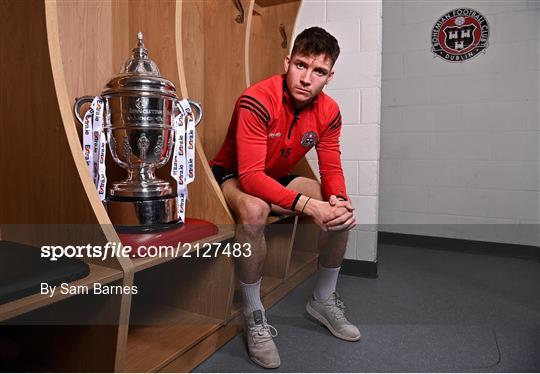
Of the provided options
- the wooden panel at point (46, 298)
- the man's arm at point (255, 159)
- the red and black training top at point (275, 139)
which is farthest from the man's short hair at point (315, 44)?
the wooden panel at point (46, 298)

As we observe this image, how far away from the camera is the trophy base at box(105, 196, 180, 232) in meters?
1.08

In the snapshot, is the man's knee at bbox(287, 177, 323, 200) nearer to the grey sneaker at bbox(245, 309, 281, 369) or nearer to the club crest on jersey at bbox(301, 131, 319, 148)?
the club crest on jersey at bbox(301, 131, 319, 148)

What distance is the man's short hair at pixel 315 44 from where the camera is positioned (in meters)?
1.41

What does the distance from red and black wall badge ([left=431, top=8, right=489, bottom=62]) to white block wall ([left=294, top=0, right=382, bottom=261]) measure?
2.71 feet

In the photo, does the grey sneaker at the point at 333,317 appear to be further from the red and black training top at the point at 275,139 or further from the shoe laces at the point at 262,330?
the red and black training top at the point at 275,139

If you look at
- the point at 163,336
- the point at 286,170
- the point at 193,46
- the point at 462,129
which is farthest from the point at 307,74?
the point at 462,129

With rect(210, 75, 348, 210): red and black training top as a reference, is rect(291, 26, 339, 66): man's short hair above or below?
above

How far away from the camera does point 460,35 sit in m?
2.63

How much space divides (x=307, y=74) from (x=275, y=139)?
0.84 feet

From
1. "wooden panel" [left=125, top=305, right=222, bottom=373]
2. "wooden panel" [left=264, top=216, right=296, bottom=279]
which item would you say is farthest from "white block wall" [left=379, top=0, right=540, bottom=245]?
"wooden panel" [left=125, top=305, right=222, bottom=373]

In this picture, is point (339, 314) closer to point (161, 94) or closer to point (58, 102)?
point (161, 94)

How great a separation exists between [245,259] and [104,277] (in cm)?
55

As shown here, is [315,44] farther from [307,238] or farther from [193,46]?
[307,238]

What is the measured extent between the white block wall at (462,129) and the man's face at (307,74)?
1557mm
